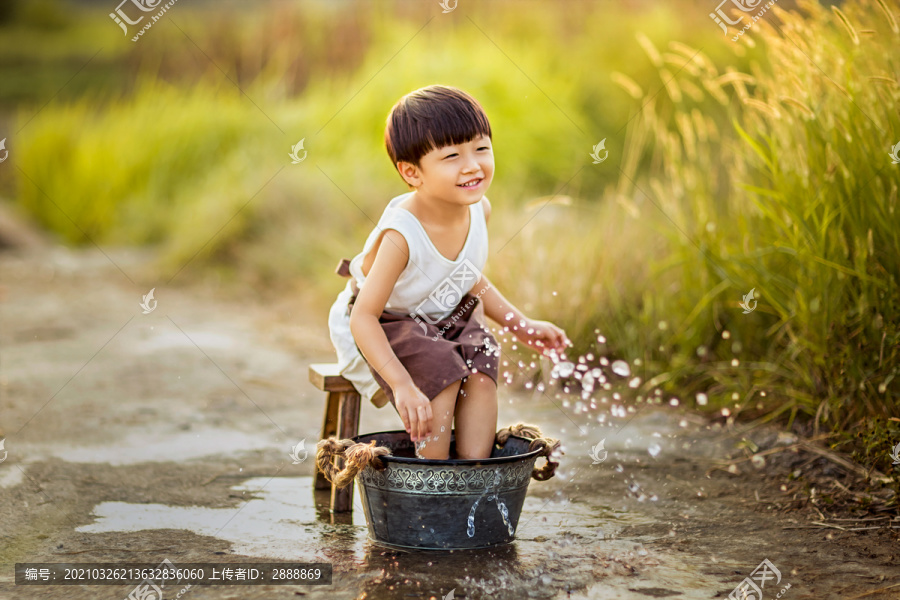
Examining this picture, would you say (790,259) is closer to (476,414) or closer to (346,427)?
(476,414)

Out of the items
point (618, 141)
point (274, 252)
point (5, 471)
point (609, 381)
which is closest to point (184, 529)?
point (5, 471)

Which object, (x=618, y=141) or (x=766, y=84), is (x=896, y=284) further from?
(x=618, y=141)

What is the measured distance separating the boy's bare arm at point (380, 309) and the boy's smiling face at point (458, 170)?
0.18 m

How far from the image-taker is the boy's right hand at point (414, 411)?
95.7 inches

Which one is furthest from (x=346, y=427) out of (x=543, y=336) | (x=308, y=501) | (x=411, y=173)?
(x=411, y=173)

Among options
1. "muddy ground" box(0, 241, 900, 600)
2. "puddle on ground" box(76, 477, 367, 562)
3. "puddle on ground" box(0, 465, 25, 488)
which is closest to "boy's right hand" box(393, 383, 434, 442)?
"muddy ground" box(0, 241, 900, 600)

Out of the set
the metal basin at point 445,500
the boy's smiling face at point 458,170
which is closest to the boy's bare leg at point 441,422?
the metal basin at point 445,500

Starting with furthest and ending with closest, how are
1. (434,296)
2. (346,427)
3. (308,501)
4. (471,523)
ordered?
(308,501)
(346,427)
(434,296)
(471,523)

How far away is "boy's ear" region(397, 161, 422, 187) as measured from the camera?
2635 millimetres

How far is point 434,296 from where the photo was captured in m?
2.76

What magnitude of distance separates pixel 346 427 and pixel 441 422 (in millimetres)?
464

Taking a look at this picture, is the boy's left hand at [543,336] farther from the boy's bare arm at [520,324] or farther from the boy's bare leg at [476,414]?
the boy's bare leg at [476,414]

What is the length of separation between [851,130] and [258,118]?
759 cm

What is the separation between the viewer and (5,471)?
3223 millimetres
